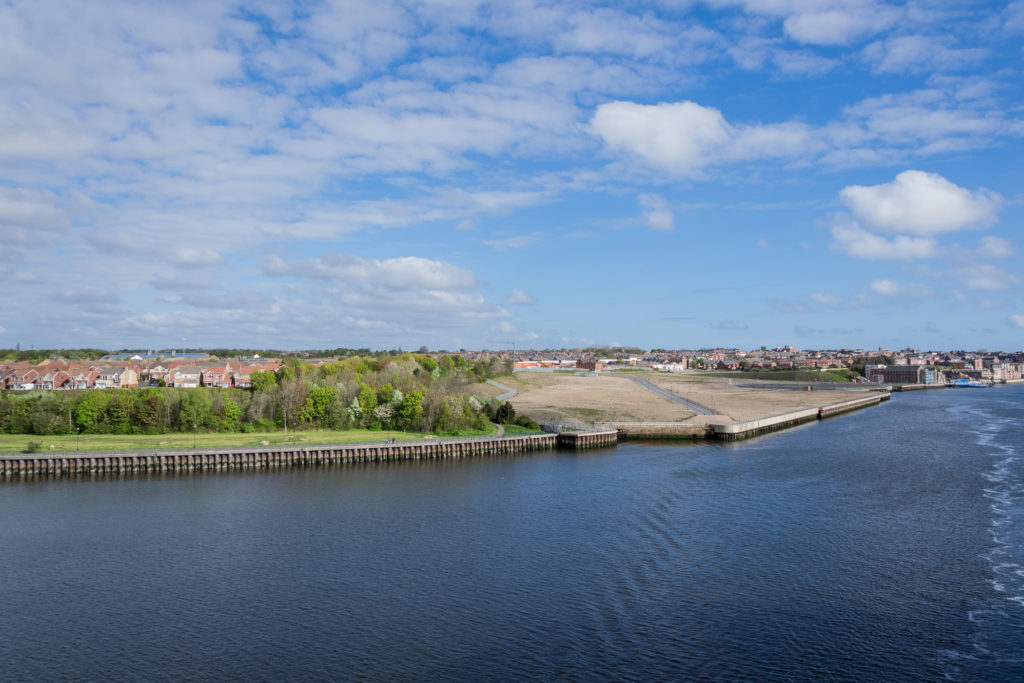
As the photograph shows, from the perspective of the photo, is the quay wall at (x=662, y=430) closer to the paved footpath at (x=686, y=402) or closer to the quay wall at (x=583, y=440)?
A: the quay wall at (x=583, y=440)

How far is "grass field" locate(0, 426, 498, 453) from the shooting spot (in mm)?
61250

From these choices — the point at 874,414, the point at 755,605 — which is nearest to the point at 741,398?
the point at 874,414

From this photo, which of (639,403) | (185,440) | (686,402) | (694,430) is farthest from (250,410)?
(686,402)

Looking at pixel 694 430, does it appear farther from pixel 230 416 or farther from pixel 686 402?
pixel 230 416

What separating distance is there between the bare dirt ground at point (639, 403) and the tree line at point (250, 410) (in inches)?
607

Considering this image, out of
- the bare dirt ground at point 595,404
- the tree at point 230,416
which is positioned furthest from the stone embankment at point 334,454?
the tree at point 230,416

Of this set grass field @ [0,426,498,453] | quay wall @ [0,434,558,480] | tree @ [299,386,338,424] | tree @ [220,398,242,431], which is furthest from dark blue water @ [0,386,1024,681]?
tree @ [299,386,338,424]

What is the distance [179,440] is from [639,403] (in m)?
64.3

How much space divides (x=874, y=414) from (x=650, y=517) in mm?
85266

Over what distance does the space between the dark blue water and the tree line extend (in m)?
19.9

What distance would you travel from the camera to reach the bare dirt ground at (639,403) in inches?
3506

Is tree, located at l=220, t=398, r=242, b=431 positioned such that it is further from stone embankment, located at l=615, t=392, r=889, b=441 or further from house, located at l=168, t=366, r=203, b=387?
house, located at l=168, t=366, r=203, b=387

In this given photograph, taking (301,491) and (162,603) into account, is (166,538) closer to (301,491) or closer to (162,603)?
(162,603)

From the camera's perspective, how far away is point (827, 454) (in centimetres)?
6525
